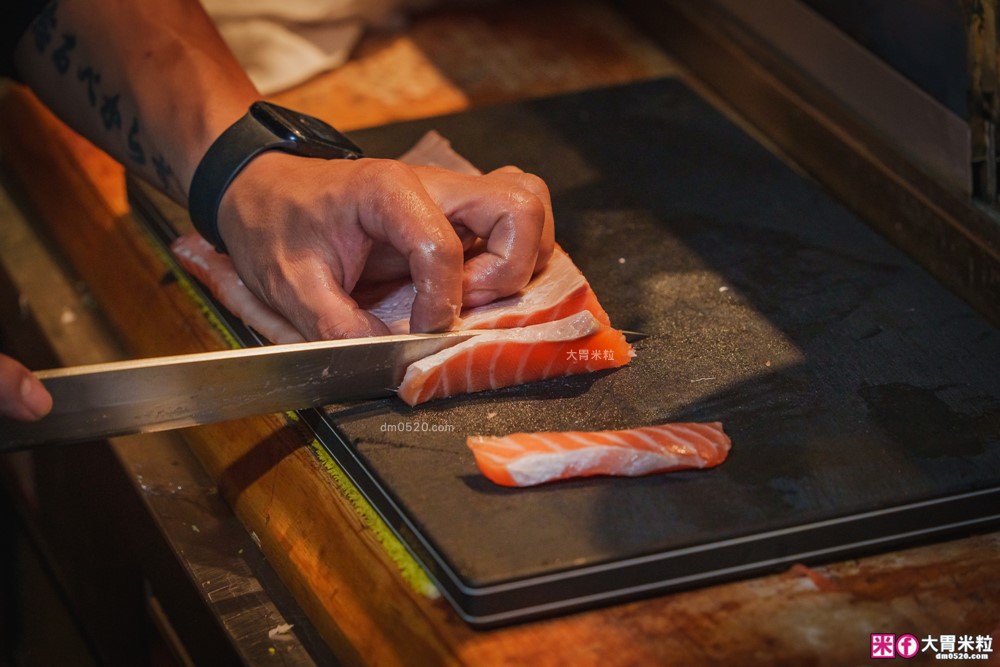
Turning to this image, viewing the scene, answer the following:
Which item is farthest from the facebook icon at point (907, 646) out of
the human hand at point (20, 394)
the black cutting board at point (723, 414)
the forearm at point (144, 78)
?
the forearm at point (144, 78)

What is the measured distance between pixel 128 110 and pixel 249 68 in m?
0.71

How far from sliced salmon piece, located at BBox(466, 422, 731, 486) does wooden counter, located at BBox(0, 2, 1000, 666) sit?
0.18 meters

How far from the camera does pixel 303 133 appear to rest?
6.15 feet

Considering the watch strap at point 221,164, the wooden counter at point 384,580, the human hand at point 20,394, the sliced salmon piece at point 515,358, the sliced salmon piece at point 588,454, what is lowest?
the wooden counter at point 384,580

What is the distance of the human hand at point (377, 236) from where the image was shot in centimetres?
→ 164

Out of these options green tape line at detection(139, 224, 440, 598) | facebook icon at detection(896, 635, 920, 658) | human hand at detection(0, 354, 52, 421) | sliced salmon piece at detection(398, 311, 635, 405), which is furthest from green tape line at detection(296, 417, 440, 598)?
facebook icon at detection(896, 635, 920, 658)

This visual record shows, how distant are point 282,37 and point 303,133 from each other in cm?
100

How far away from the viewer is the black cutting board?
1443 millimetres

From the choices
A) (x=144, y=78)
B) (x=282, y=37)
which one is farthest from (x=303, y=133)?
(x=282, y=37)

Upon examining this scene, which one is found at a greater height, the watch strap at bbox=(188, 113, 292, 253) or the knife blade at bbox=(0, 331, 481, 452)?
the watch strap at bbox=(188, 113, 292, 253)

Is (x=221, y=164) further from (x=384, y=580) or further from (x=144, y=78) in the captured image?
(x=384, y=580)

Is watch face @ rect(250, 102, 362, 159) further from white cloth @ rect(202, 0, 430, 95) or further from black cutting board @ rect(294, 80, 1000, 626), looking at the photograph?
white cloth @ rect(202, 0, 430, 95)

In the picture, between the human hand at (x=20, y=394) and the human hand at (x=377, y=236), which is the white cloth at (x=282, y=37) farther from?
the human hand at (x=20, y=394)

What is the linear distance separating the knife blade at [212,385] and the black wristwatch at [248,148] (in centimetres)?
39
